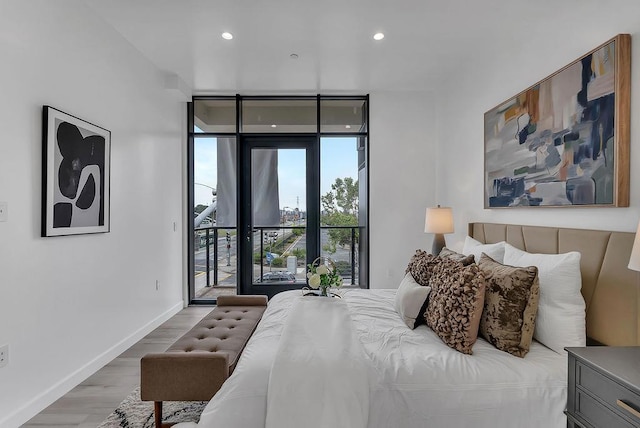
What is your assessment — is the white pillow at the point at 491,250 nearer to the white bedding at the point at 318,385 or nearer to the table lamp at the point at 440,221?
the table lamp at the point at 440,221

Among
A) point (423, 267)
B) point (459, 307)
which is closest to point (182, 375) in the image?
point (459, 307)

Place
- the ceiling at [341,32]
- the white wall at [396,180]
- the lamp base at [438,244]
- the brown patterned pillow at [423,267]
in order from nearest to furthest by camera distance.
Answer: the brown patterned pillow at [423,267]
the ceiling at [341,32]
the lamp base at [438,244]
the white wall at [396,180]

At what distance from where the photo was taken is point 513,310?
168 centimetres

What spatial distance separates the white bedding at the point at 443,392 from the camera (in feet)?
4.65

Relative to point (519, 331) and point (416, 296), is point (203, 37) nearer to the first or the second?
point (416, 296)

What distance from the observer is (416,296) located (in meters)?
2.05

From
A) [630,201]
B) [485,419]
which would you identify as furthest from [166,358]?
[630,201]

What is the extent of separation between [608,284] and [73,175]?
11.2ft

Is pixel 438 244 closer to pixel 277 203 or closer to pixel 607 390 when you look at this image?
pixel 277 203

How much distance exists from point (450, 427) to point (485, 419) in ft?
0.50

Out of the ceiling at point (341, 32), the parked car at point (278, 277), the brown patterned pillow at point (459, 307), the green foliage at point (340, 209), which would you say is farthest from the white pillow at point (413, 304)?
the parked car at point (278, 277)

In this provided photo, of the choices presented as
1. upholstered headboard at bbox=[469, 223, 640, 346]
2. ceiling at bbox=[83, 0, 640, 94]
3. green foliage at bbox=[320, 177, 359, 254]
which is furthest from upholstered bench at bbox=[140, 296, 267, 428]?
green foliage at bbox=[320, 177, 359, 254]

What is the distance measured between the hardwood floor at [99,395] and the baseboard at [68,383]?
0.03 meters

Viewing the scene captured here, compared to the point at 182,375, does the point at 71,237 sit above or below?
above
